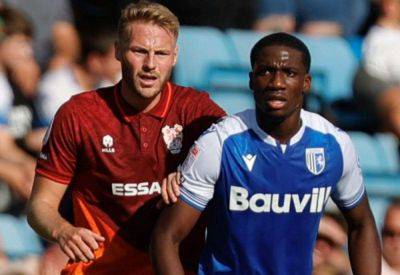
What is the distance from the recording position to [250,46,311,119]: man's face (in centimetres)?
479

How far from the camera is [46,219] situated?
5.24 m

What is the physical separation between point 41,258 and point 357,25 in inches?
129

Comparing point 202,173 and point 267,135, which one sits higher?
point 267,135

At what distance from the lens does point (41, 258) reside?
805 centimetres

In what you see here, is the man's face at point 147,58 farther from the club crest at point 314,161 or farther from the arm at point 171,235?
the club crest at point 314,161

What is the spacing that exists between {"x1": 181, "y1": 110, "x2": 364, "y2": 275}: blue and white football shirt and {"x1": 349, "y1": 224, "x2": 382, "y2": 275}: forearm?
166 millimetres

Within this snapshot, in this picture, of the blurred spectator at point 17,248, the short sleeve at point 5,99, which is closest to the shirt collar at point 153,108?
the blurred spectator at point 17,248

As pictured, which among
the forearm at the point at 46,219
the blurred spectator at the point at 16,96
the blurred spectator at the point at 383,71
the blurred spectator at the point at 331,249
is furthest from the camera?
the blurred spectator at the point at 383,71

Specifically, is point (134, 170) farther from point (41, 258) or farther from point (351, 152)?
point (41, 258)

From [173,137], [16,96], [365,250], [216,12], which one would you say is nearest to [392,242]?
[216,12]

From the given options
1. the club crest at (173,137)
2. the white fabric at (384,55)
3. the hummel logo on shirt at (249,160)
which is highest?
the hummel logo on shirt at (249,160)

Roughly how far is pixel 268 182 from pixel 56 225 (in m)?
0.93

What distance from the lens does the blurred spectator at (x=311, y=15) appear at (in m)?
9.20

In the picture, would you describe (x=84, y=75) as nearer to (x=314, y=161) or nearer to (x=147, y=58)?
(x=147, y=58)
